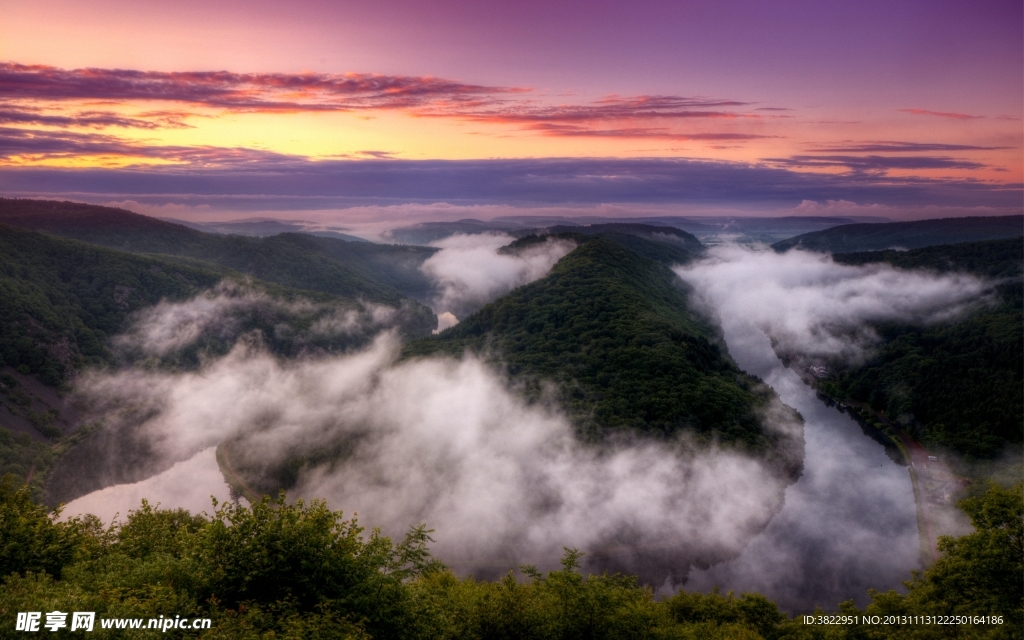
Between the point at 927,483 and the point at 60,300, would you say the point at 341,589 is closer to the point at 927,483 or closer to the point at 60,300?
the point at 927,483

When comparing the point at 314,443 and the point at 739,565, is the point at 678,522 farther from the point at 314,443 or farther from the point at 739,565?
the point at 314,443

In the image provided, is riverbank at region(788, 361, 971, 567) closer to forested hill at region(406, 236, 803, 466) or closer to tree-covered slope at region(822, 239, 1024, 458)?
tree-covered slope at region(822, 239, 1024, 458)

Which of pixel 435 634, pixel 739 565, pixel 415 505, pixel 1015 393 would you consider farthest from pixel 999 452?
pixel 435 634

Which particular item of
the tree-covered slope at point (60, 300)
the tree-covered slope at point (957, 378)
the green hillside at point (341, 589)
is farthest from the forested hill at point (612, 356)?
the tree-covered slope at point (60, 300)

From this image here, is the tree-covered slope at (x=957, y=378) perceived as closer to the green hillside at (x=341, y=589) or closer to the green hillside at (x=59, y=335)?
the green hillside at (x=341, y=589)

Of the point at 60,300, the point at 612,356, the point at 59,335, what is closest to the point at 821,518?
the point at 612,356

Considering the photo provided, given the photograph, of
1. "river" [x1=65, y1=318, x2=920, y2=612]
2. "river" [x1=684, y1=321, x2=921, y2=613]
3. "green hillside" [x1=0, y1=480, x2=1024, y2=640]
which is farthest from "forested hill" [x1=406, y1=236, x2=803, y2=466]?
"green hillside" [x1=0, y1=480, x2=1024, y2=640]
